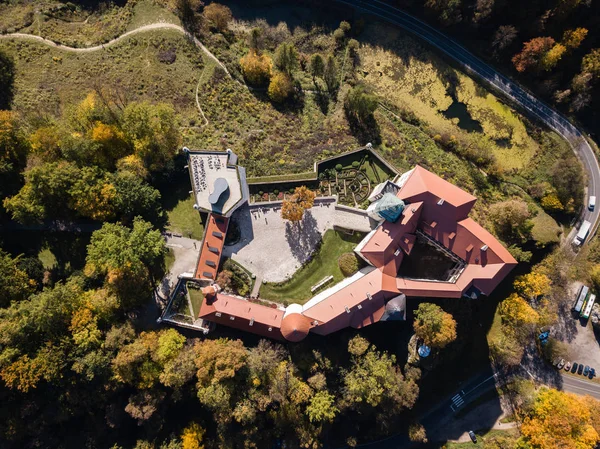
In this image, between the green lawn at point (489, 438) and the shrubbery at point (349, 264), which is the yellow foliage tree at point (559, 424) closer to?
the green lawn at point (489, 438)

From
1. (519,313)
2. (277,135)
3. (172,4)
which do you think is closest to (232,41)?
(172,4)

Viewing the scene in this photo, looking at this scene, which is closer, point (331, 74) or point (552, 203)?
point (552, 203)

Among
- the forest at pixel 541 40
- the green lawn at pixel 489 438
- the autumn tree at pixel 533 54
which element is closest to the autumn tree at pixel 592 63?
the forest at pixel 541 40

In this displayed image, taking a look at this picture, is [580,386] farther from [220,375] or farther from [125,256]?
[125,256]

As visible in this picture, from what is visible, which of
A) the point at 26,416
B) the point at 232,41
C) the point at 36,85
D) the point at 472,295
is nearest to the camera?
the point at 26,416

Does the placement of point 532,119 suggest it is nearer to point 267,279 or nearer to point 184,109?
point 267,279

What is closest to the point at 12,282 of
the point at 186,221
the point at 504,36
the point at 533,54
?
the point at 186,221
